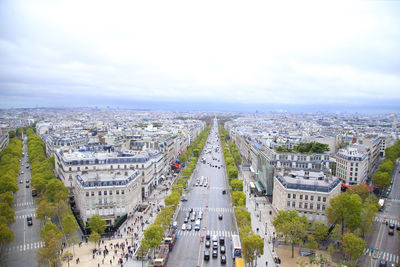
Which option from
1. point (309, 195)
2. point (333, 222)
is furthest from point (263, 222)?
point (333, 222)

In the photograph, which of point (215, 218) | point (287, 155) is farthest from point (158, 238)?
point (287, 155)

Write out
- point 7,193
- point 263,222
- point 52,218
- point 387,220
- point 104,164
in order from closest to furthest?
point 52,218 → point 263,222 → point 7,193 → point 387,220 → point 104,164

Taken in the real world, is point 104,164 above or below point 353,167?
above

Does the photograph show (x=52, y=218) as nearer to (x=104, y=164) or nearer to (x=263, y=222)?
(x=104, y=164)

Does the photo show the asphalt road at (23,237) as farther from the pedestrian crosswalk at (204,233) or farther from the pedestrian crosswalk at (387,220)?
the pedestrian crosswalk at (387,220)


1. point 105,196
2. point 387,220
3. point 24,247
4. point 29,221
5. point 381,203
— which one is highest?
point 105,196

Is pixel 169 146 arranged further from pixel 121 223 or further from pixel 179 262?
pixel 179 262
